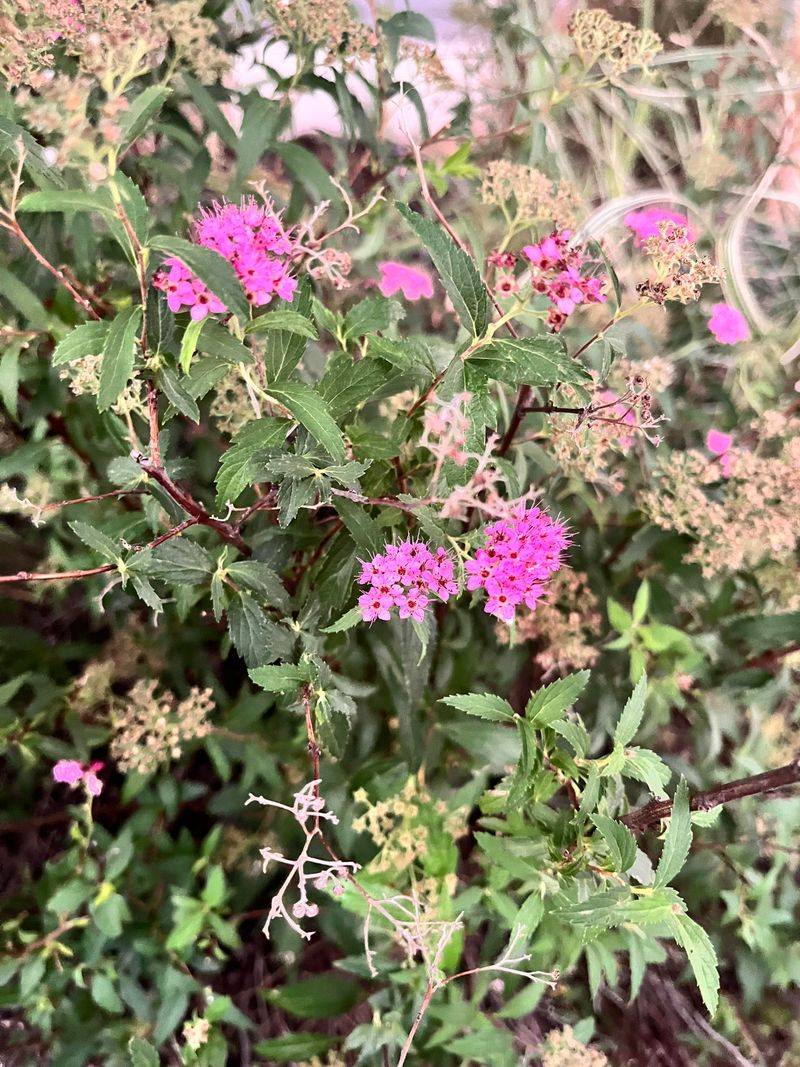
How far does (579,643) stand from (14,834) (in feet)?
3.29

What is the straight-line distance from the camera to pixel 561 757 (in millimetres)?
670

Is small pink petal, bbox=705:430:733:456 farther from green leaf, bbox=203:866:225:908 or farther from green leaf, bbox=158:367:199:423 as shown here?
green leaf, bbox=203:866:225:908

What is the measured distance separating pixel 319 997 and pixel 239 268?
91cm

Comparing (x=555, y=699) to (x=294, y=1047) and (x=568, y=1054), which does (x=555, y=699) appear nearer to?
(x=568, y=1054)

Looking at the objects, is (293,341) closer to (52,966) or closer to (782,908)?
(52,966)

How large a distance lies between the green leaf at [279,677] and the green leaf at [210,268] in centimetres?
28

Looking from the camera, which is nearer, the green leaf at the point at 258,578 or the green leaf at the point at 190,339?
the green leaf at the point at 190,339

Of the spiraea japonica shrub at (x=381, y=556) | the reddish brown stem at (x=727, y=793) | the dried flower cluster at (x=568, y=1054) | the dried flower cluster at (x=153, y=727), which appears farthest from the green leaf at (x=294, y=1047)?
the reddish brown stem at (x=727, y=793)

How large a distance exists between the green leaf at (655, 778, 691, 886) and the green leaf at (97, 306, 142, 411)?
1.68 ft

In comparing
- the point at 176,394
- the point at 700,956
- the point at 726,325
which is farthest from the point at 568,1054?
the point at 726,325

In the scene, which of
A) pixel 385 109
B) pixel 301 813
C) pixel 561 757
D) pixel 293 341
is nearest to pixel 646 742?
pixel 561 757

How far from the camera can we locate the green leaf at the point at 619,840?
59 centimetres

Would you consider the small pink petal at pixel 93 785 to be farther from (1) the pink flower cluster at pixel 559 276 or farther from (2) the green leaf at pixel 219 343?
(1) the pink flower cluster at pixel 559 276

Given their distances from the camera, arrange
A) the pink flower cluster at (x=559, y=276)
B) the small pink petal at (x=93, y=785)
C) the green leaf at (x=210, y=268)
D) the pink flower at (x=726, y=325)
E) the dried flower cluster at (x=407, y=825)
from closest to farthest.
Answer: the green leaf at (x=210, y=268), the pink flower cluster at (x=559, y=276), the small pink petal at (x=93, y=785), the dried flower cluster at (x=407, y=825), the pink flower at (x=726, y=325)
